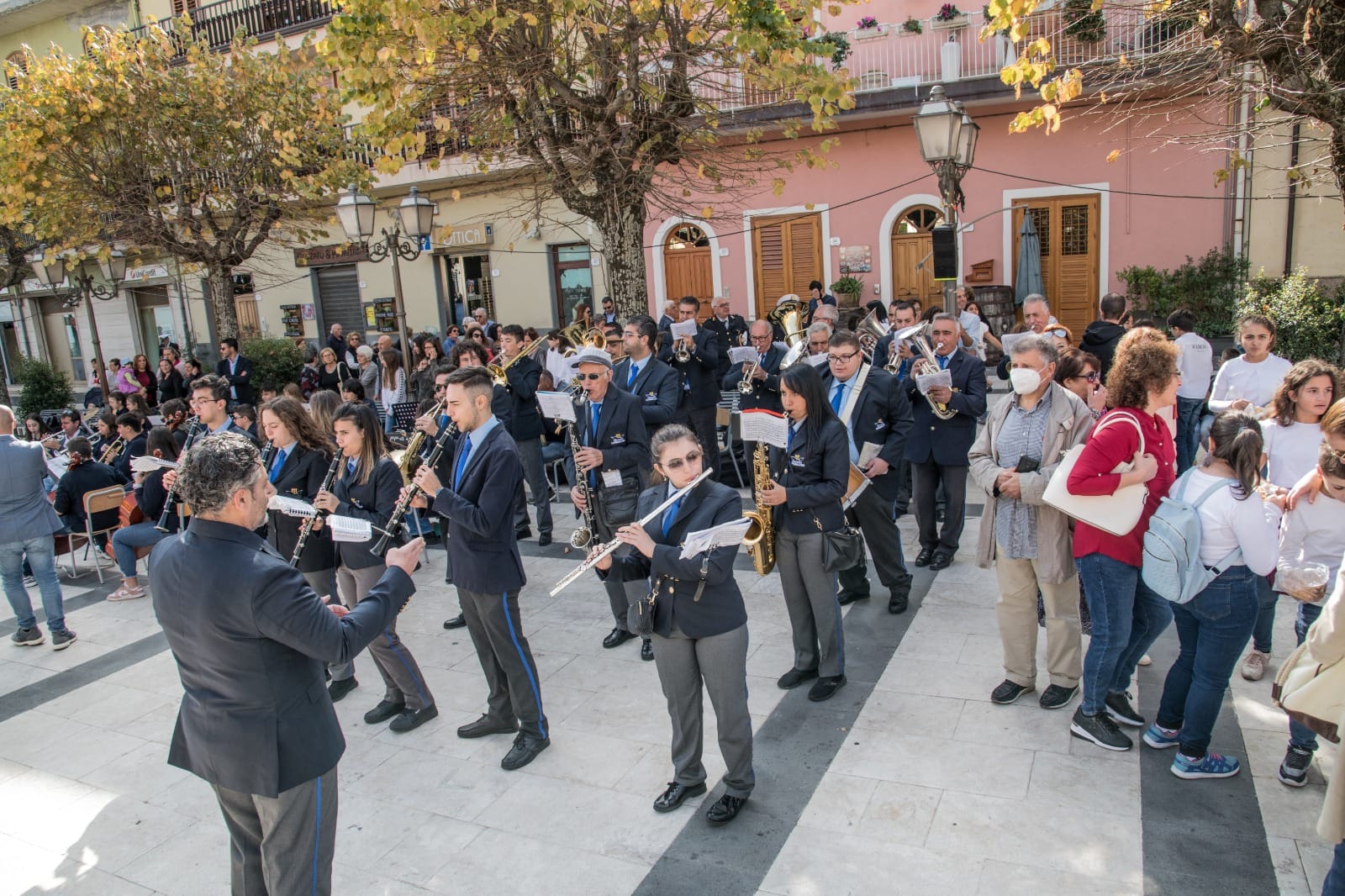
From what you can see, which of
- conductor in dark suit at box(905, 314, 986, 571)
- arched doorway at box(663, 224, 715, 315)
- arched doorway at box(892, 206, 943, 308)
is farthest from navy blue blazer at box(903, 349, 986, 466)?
arched doorway at box(663, 224, 715, 315)

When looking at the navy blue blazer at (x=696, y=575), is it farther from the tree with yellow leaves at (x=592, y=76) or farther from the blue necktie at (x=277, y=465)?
the tree with yellow leaves at (x=592, y=76)

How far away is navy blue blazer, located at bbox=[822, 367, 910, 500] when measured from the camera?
5.89 meters

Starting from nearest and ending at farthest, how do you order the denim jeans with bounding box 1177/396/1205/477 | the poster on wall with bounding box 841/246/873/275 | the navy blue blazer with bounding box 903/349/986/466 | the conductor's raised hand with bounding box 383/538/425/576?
the conductor's raised hand with bounding box 383/538/425/576
the navy blue blazer with bounding box 903/349/986/466
the denim jeans with bounding box 1177/396/1205/477
the poster on wall with bounding box 841/246/873/275

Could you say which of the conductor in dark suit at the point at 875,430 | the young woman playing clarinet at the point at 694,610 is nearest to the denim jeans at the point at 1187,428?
the conductor in dark suit at the point at 875,430

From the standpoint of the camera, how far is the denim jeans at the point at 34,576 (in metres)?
6.53

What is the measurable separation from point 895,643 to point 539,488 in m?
3.89

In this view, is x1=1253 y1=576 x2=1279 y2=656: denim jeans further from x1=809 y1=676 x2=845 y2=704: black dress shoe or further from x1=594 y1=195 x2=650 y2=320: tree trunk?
x1=594 y1=195 x2=650 y2=320: tree trunk

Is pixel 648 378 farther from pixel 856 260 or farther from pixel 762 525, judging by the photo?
pixel 856 260

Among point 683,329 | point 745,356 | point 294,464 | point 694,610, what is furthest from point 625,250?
point 694,610

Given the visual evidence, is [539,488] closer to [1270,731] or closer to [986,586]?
[986,586]

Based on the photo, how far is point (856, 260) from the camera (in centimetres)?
1619

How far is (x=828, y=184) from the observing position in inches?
635

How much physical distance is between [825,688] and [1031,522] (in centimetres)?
143

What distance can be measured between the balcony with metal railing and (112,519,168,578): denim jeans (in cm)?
1485
